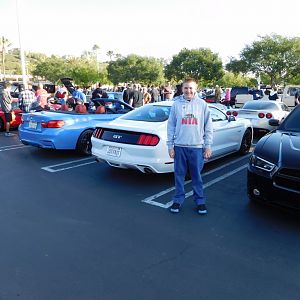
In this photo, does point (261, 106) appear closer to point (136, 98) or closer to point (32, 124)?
point (136, 98)

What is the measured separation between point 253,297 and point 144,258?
106 cm

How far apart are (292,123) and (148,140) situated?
7.30ft

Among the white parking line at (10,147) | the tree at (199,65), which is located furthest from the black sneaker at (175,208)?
the tree at (199,65)

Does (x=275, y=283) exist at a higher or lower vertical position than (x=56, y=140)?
lower

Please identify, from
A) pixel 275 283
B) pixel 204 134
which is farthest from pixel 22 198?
pixel 275 283

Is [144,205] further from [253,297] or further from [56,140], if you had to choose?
[56,140]

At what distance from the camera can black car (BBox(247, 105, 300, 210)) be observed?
369cm

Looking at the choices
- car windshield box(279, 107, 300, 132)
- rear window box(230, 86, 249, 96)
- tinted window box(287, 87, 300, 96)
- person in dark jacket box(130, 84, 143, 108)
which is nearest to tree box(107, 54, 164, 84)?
rear window box(230, 86, 249, 96)

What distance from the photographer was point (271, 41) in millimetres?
37000

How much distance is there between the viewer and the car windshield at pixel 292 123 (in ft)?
16.0

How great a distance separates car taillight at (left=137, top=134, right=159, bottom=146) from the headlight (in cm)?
155

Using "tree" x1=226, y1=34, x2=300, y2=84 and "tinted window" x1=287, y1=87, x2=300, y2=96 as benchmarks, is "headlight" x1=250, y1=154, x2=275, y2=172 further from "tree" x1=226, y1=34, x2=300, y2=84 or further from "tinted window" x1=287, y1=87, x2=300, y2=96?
"tree" x1=226, y1=34, x2=300, y2=84

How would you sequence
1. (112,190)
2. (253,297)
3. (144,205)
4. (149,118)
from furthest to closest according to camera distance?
(149,118)
(112,190)
(144,205)
(253,297)

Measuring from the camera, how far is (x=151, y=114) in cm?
596
